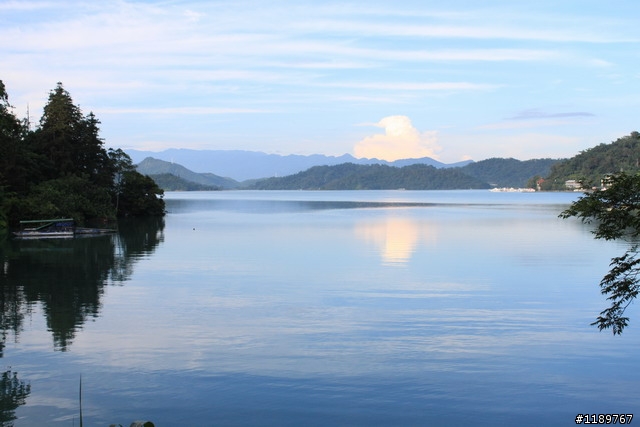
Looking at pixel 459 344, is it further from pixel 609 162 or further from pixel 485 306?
pixel 609 162

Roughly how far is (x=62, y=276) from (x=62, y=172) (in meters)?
33.0

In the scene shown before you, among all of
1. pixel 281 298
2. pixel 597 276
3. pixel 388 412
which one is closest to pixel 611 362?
pixel 388 412

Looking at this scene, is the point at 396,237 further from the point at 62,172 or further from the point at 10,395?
the point at 10,395

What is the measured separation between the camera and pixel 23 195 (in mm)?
48156

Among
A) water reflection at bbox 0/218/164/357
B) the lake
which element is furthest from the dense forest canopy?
the lake

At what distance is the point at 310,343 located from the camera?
1495cm

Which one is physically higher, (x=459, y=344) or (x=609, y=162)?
(x=609, y=162)

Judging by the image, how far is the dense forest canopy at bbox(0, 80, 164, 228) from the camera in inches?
1818

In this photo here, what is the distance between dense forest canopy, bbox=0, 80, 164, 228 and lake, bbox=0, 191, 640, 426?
1724 cm

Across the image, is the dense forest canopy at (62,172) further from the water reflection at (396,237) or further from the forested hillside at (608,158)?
the forested hillside at (608,158)

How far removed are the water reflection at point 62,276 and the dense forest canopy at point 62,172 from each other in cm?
698

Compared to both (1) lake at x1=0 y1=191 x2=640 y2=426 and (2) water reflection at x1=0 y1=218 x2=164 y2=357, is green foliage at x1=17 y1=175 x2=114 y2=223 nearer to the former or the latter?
(2) water reflection at x1=0 y1=218 x2=164 y2=357

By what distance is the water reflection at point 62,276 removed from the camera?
1723 cm

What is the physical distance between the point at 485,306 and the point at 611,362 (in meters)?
6.27
